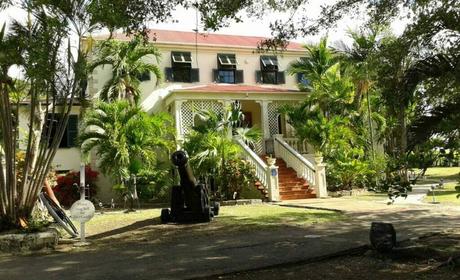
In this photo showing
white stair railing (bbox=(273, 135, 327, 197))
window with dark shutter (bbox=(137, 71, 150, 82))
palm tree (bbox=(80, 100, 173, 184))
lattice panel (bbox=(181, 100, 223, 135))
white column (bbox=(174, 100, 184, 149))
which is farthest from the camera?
window with dark shutter (bbox=(137, 71, 150, 82))

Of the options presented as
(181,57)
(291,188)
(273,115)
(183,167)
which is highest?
(181,57)

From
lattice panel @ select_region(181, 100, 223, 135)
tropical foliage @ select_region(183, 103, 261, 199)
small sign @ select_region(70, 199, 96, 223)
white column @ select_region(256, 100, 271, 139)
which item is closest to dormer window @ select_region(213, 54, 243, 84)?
white column @ select_region(256, 100, 271, 139)

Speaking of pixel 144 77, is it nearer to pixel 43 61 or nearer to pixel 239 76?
pixel 239 76

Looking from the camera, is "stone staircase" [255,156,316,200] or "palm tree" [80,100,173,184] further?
"stone staircase" [255,156,316,200]

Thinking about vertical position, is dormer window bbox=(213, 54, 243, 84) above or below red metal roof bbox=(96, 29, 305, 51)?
below

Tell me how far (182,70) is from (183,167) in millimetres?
12780

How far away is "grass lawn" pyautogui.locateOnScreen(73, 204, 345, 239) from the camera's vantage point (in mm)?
10352

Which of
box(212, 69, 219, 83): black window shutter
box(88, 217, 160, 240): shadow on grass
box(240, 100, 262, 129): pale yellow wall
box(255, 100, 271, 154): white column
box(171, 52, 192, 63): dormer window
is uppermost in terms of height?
box(171, 52, 192, 63): dormer window

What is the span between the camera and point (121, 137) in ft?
55.4

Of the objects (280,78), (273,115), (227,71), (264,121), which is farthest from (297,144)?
(227,71)

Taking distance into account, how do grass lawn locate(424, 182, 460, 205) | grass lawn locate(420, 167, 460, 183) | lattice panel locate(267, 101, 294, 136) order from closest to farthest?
grass lawn locate(424, 182, 460, 205)
lattice panel locate(267, 101, 294, 136)
grass lawn locate(420, 167, 460, 183)

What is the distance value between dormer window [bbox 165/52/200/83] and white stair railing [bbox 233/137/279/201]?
596 centimetres

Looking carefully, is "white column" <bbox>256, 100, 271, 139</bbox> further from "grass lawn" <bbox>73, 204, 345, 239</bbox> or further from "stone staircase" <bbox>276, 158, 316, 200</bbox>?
"grass lawn" <bbox>73, 204, 345, 239</bbox>

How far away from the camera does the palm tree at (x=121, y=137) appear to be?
660 inches
